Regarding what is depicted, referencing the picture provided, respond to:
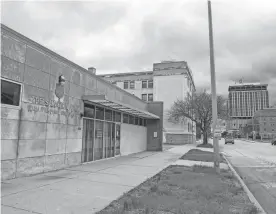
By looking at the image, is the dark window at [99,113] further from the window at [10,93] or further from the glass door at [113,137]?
the window at [10,93]

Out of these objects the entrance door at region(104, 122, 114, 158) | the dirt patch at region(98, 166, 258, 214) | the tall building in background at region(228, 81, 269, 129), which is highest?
the tall building in background at region(228, 81, 269, 129)

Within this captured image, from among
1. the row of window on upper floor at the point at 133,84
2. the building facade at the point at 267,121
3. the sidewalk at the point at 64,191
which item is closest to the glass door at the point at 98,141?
the sidewalk at the point at 64,191

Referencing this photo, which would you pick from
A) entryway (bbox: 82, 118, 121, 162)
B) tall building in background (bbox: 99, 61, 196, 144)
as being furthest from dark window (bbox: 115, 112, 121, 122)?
tall building in background (bbox: 99, 61, 196, 144)

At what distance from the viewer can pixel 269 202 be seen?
598 cm

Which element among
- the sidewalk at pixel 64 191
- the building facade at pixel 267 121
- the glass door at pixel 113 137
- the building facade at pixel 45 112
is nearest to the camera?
the sidewalk at pixel 64 191

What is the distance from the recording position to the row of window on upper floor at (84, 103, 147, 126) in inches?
458

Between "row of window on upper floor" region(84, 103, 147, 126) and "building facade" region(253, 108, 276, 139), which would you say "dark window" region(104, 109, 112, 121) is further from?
"building facade" region(253, 108, 276, 139)

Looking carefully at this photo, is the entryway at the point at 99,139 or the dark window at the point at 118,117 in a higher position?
the dark window at the point at 118,117

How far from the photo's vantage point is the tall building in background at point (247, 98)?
154863 mm

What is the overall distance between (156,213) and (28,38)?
6.95 m

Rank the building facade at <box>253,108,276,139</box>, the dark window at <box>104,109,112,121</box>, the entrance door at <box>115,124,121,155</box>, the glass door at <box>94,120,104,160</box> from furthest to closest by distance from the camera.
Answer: the building facade at <box>253,108,276,139</box> < the entrance door at <box>115,124,121,155</box> < the dark window at <box>104,109,112,121</box> < the glass door at <box>94,120,104,160</box>

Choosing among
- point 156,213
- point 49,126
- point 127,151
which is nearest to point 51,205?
point 156,213

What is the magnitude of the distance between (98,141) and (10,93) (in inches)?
242

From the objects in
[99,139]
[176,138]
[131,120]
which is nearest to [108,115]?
[99,139]
